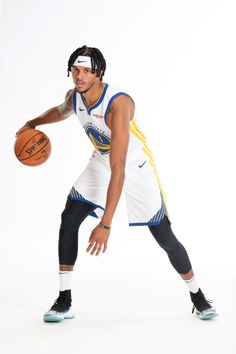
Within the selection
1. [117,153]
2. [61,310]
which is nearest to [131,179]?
[117,153]

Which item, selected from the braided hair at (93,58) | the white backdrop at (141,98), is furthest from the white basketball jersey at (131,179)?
the white backdrop at (141,98)

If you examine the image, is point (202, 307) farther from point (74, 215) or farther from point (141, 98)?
point (141, 98)

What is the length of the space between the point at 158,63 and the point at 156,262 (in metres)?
2.41

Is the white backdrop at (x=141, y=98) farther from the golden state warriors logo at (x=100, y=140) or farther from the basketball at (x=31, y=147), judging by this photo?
the golden state warriors logo at (x=100, y=140)

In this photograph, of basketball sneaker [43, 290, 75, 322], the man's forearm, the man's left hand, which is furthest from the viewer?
basketball sneaker [43, 290, 75, 322]

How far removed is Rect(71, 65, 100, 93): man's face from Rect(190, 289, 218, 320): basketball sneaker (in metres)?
1.62

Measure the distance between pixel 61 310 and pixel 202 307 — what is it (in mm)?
961

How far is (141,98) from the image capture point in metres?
7.57

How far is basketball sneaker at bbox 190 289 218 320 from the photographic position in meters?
4.53

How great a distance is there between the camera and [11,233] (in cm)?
706

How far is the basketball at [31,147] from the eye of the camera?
4.53 meters

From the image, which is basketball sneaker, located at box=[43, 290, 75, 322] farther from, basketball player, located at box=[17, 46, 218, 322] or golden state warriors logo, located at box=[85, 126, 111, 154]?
golden state warriors logo, located at box=[85, 126, 111, 154]

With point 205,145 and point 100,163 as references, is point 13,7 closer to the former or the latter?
point 205,145

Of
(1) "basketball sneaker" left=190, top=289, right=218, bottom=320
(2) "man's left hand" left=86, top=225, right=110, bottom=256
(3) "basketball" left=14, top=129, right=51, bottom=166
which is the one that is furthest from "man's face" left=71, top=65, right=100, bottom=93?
(1) "basketball sneaker" left=190, top=289, right=218, bottom=320
